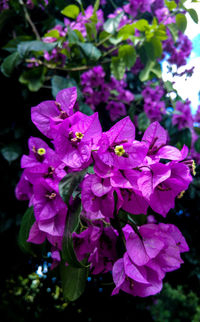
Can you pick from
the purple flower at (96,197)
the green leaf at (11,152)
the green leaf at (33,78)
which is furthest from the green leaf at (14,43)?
the purple flower at (96,197)

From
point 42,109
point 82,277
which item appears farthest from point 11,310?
point 42,109

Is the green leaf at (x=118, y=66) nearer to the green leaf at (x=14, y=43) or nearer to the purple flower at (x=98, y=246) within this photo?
the green leaf at (x=14, y=43)

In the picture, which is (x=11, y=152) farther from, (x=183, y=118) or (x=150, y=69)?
(x=183, y=118)

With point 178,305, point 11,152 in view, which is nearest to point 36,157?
point 11,152

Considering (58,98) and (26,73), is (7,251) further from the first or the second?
(58,98)

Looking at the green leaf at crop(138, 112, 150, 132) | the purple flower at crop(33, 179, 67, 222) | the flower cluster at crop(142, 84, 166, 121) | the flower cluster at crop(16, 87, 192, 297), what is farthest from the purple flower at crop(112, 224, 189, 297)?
the flower cluster at crop(142, 84, 166, 121)
